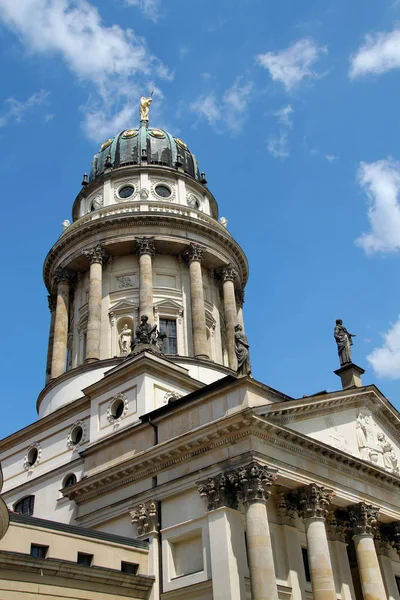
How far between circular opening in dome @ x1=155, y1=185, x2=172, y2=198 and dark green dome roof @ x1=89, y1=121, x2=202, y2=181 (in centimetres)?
216

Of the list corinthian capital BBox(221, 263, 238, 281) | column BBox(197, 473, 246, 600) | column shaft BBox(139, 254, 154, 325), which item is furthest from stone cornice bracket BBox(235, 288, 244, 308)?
column BBox(197, 473, 246, 600)

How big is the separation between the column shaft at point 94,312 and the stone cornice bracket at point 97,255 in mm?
267

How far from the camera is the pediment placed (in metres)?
28.3

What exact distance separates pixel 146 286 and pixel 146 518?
16419 millimetres

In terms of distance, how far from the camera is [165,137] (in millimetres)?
51281

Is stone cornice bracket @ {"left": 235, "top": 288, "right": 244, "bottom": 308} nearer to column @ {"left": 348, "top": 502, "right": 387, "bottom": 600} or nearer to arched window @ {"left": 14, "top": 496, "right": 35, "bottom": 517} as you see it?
arched window @ {"left": 14, "top": 496, "right": 35, "bottom": 517}

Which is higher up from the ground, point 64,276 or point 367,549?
point 64,276

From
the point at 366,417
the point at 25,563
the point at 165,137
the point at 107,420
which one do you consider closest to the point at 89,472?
the point at 107,420

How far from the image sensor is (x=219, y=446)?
26.5 metres

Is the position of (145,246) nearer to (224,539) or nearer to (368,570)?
(224,539)

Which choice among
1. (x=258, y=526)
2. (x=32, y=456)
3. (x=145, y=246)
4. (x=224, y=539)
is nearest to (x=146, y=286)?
(x=145, y=246)

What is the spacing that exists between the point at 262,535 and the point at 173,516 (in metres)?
4.41

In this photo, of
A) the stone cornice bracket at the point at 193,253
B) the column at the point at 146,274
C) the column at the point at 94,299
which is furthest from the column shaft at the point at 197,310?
the column at the point at 94,299

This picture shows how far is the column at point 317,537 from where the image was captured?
2509cm
